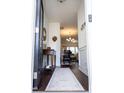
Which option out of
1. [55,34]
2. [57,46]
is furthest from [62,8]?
[57,46]

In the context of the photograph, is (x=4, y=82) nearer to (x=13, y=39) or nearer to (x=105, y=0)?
(x=13, y=39)

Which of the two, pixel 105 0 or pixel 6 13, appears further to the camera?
pixel 105 0

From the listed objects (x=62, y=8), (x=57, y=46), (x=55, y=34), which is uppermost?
(x=62, y=8)

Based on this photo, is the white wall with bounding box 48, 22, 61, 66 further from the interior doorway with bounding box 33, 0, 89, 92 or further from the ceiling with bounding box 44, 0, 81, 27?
the ceiling with bounding box 44, 0, 81, 27

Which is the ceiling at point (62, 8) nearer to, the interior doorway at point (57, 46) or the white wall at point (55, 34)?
the interior doorway at point (57, 46)

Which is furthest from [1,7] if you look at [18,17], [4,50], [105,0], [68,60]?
[68,60]

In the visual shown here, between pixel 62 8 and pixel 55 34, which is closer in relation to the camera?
pixel 62 8

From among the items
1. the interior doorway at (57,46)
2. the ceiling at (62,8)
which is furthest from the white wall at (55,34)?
the ceiling at (62,8)

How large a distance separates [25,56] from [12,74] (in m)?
0.25

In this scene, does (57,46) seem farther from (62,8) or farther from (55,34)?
(62,8)

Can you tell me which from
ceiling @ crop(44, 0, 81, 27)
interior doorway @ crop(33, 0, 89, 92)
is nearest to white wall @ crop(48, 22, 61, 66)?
interior doorway @ crop(33, 0, 89, 92)

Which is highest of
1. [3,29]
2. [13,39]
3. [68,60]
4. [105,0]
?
[105,0]

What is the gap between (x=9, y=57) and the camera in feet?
5.08

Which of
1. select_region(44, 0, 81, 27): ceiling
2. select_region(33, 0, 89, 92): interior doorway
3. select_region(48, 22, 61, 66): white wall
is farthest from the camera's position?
select_region(48, 22, 61, 66): white wall
